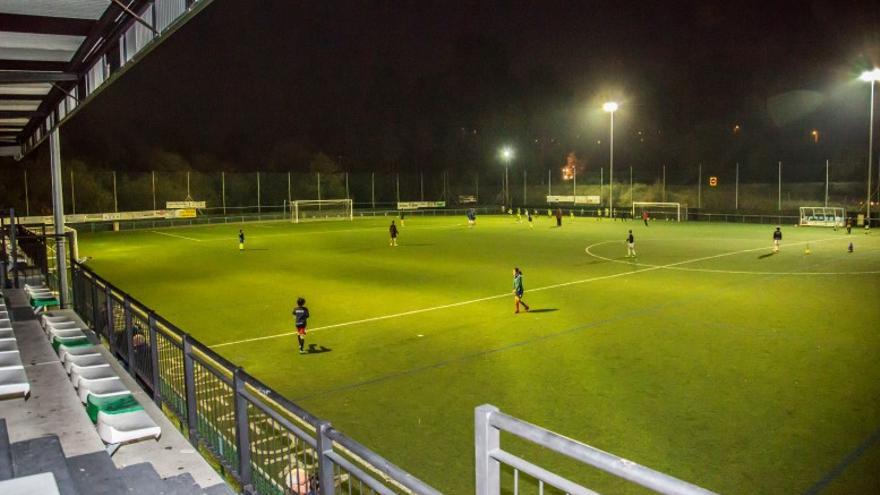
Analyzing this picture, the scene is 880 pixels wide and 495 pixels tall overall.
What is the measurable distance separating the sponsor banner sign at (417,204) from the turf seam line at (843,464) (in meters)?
66.6

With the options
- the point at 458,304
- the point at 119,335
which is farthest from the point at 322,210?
the point at 119,335

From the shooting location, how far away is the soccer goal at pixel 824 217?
47594 mm

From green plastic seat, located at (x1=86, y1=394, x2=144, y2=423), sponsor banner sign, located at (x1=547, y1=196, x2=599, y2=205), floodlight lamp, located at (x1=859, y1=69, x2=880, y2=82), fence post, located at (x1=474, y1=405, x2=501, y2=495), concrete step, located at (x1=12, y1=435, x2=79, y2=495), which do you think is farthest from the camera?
sponsor banner sign, located at (x1=547, y1=196, x2=599, y2=205)

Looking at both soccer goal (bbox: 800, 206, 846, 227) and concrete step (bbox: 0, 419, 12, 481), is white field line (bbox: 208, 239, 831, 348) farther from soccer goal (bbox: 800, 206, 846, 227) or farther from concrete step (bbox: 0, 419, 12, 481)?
soccer goal (bbox: 800, 206, 846, 227)

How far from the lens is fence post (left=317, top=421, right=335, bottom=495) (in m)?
4.17

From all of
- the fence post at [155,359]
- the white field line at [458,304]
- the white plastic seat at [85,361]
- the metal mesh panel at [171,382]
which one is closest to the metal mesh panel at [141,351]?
the metal mesh panel at [171,382]

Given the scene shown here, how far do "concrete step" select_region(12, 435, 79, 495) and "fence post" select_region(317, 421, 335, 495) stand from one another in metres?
1.56

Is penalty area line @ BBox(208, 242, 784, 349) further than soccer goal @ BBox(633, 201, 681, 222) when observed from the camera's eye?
No

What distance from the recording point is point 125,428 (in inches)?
237

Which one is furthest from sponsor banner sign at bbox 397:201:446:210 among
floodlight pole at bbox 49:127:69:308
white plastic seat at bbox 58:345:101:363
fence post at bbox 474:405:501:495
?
fence post at bbox 474:405:501:495

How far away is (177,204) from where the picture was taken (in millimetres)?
63844

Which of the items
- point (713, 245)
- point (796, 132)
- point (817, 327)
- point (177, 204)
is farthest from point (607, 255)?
point (796, 132)

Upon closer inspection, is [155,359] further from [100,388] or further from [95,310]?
[95,310]

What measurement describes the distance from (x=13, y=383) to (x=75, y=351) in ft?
6.55
